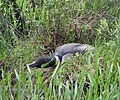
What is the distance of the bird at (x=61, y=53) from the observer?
3.35 m

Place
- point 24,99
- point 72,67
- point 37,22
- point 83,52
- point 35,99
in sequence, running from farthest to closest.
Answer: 1. point 37,22
2. point 83,52
3. point 72,67
4. point 24,99
5. point 35,99

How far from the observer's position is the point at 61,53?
3561mm

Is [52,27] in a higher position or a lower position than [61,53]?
higher

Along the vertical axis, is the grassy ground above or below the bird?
above

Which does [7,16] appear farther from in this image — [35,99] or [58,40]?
[35,99]

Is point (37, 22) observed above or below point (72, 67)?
above

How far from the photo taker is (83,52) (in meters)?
3.44

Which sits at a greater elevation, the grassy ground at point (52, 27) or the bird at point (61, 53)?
the grassy ground at point (52, 27)

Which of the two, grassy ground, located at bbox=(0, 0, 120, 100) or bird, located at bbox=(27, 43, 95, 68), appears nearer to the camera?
bird, located at bbox=(27, 43, 95, 68)

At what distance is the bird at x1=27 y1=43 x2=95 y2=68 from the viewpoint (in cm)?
335

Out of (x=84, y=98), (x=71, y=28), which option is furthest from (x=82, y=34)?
(x=84, y=98)

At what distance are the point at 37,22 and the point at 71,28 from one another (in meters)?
0.35

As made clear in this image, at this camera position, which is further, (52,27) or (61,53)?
(52,27)

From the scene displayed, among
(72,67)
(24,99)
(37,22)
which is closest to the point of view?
(24,99)
